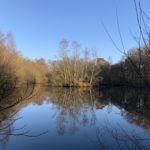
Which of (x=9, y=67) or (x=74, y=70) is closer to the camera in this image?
(x=9, y=67)

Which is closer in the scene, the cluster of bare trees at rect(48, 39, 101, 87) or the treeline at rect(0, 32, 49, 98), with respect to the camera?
the treeline at rect(0, 32, 49, 98)

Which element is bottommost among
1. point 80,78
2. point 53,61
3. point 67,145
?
point 67,145

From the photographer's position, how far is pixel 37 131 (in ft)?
30.7

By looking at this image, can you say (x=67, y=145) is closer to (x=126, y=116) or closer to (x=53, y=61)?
(x=126, y=116)

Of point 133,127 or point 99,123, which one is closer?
point 133,127

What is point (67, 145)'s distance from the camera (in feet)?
25.3

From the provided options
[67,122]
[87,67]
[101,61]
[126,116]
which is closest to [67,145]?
[67,122]

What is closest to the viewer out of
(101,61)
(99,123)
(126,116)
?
(99,123)

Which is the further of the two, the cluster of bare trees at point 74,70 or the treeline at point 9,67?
the cluster of bare trees at point 74,70

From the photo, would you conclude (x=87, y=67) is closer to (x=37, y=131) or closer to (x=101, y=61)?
(x=101, y=61)

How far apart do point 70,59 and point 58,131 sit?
109 feet

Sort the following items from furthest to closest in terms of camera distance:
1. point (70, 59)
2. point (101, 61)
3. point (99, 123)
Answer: point (101, 61), point (70, 59), point (99, 123)

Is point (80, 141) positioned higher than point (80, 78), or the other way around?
point (80, 78)

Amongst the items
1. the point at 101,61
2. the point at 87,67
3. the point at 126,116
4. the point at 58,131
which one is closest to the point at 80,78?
the point at 87,67
